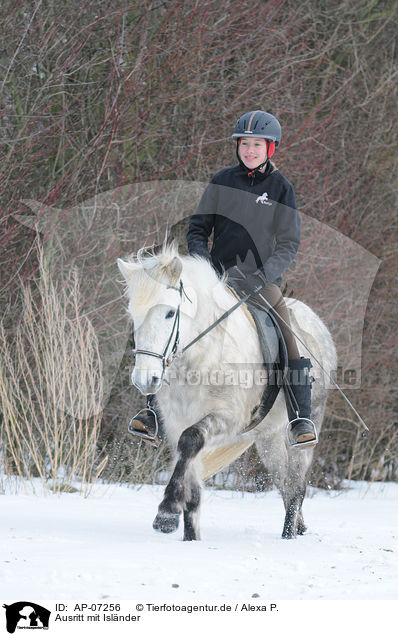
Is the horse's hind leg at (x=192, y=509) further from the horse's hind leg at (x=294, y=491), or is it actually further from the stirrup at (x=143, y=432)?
the horse's hind leg at (x=294, y=491)

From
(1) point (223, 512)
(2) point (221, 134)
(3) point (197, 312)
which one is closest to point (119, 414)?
(1) point (223, 512)

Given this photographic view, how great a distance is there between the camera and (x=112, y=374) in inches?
359

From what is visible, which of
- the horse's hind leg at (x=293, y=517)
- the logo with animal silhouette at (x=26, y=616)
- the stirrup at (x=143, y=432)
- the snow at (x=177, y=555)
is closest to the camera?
the logo with animal silhouette at (x=26, y=616)

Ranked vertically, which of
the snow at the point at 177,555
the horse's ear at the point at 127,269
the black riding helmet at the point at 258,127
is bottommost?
the snow at the point at 177,555

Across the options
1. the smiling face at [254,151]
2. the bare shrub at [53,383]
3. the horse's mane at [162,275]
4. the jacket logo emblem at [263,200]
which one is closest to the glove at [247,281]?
the horse's mane at [162,275]

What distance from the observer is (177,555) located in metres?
4.59

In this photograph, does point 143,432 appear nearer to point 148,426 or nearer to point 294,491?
point 148,426

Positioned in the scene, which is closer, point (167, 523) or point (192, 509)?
point (167, 523)

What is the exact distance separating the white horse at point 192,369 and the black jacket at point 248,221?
43cm

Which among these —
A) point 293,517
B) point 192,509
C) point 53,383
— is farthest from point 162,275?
point 53,383

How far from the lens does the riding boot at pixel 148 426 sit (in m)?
5.24

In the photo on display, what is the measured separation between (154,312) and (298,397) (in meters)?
1.62

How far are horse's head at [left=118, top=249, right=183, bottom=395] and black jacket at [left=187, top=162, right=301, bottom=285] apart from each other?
2.95 ft

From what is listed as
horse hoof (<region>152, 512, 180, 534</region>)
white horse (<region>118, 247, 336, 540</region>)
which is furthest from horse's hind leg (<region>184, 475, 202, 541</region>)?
horse hoof (<region>152, 512, 180, 534</region>)
